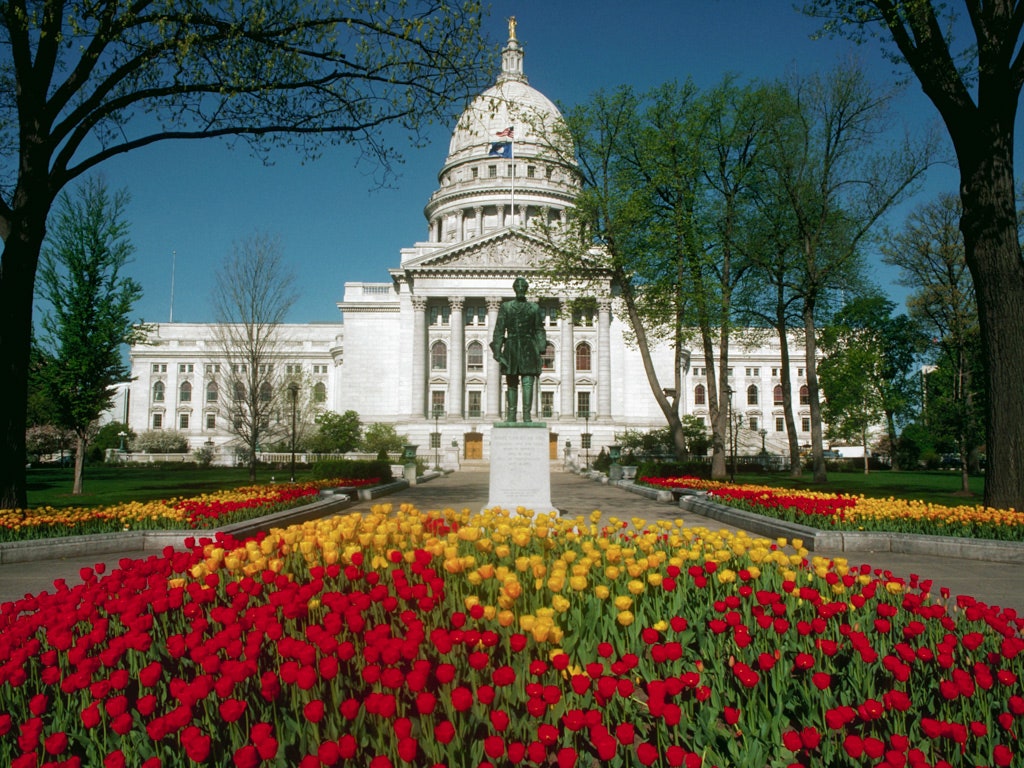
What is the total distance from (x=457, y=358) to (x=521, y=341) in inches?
1888

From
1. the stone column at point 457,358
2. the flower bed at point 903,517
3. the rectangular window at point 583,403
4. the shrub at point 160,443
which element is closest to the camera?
the flower bed at point 903,517

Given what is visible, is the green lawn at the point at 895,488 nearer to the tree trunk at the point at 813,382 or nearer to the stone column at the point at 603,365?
the tree trunk at the point at 813,382

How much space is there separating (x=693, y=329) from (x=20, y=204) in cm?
2439

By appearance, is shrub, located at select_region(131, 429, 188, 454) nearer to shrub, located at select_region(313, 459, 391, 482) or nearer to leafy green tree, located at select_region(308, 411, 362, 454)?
leafy green tree, located at select_region(308, 411, 362, 454)

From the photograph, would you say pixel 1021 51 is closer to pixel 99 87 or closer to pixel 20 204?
pixel 99 87

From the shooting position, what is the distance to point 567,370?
63.4 m

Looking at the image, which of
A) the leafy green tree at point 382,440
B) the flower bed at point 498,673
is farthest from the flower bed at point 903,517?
the leafy green tree at point 382,440

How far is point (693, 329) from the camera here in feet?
101

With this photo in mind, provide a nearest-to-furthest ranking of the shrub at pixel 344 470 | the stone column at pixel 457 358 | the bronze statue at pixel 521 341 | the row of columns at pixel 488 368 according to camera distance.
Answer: the bronze statue at pixel 521 341 → the shrub at pixel 344 470 → the stone column at pixel 457 358 → the row of columns at pixel 488 368

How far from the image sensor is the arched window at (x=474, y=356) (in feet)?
212

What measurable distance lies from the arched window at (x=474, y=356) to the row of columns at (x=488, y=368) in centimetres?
105

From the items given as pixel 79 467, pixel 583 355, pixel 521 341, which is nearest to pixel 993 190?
pixel 521 341

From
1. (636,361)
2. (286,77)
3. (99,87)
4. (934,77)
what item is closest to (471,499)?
(286,77)

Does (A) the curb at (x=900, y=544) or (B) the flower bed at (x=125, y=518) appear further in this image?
(B) the flower bed at (x=125, y=518)
